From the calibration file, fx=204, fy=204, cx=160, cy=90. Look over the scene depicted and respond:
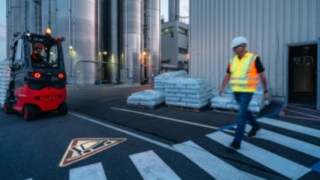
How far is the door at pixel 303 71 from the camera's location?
9.72 metres

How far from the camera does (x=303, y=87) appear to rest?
10094 millimetres

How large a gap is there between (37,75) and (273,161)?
6565mm

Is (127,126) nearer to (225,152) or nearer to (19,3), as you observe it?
(225,152)

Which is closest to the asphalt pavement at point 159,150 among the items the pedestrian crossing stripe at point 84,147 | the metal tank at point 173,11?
the pedestrian crossing stripe at point 84,147

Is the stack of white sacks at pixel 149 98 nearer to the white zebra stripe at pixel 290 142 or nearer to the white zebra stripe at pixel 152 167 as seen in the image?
the white zebra stripe at pixel 290 142

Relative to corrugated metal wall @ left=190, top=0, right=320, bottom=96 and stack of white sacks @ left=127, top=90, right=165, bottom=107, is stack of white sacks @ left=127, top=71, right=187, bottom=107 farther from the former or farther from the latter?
corrugated metal wall @ left=190, top=0, right=320, bottom=96

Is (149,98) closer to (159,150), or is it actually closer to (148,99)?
(148,99)

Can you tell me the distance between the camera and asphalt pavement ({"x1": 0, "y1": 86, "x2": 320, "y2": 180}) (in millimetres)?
2912

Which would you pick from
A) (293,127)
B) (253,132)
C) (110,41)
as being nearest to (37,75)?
(253,132)

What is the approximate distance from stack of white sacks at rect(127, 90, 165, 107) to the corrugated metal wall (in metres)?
3.48

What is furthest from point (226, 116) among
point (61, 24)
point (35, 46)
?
point (61, 24)

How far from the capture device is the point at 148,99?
826 cm

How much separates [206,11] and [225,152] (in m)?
9.10

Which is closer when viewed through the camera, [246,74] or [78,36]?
[246,74]
